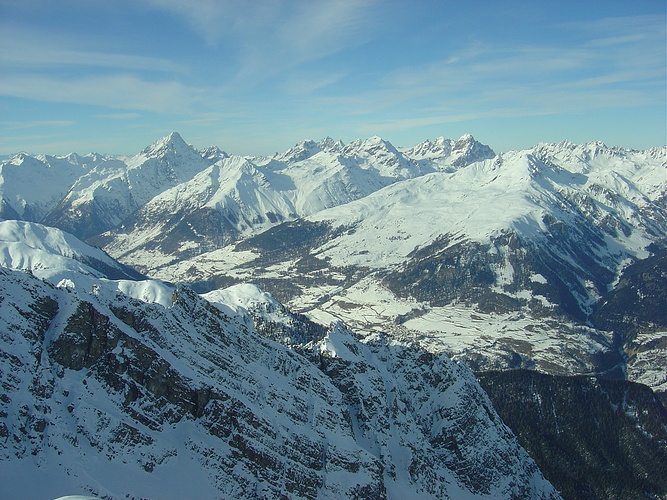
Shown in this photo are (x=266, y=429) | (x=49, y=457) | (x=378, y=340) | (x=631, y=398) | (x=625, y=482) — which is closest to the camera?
(x=49, y=457)

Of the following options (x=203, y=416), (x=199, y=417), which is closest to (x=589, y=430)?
(x=203, y=416)

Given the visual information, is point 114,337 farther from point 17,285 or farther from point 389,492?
point 389,492

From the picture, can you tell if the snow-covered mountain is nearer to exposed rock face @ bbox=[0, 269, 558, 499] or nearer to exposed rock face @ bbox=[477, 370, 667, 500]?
exposed rock face @ bbox=[0, 269, 558, 499]

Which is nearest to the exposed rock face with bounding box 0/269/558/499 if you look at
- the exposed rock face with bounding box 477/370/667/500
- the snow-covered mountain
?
the snow-covered mountain

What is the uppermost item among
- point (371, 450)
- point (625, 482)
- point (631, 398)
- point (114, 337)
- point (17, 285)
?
point (17, 285)

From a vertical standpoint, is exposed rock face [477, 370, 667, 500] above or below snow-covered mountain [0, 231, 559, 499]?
below

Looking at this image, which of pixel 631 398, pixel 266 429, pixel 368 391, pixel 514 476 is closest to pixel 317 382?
pixel 368 391
